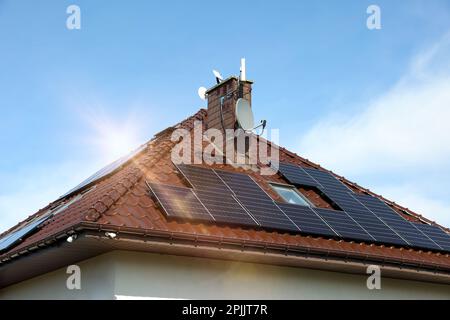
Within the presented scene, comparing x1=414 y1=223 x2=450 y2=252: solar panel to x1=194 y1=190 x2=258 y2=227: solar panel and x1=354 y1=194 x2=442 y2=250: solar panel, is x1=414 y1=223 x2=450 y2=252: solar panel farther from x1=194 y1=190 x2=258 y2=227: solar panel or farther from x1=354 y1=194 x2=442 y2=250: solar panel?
x1=194 y1=190 x2=258 y2=227: solar panel

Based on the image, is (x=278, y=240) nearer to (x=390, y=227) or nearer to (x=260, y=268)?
(x=260, y=268)

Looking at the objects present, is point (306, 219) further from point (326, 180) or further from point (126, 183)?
point (126, 183)

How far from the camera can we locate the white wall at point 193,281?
10094 mm

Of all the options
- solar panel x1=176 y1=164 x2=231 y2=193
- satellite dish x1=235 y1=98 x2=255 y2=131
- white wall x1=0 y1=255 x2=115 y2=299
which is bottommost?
white wall x1=0 y1=255 x2=115 y2=299

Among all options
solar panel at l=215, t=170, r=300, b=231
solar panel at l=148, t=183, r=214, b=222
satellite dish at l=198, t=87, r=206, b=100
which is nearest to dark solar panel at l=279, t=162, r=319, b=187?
solar panel at l=215, t=170, r=300, b=231

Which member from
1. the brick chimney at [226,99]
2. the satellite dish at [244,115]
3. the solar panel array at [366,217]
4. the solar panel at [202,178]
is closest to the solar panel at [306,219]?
the solar panel array at [366,217]

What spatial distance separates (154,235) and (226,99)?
8168mm

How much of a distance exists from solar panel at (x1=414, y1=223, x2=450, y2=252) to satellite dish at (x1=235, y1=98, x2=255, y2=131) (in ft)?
16.9

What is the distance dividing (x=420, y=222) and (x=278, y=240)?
269 inches

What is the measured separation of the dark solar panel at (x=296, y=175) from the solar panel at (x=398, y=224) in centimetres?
133

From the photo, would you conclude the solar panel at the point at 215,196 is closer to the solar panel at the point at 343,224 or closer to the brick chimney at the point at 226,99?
the solar panel at the point at 343,224

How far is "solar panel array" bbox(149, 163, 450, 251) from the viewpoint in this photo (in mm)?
11406
